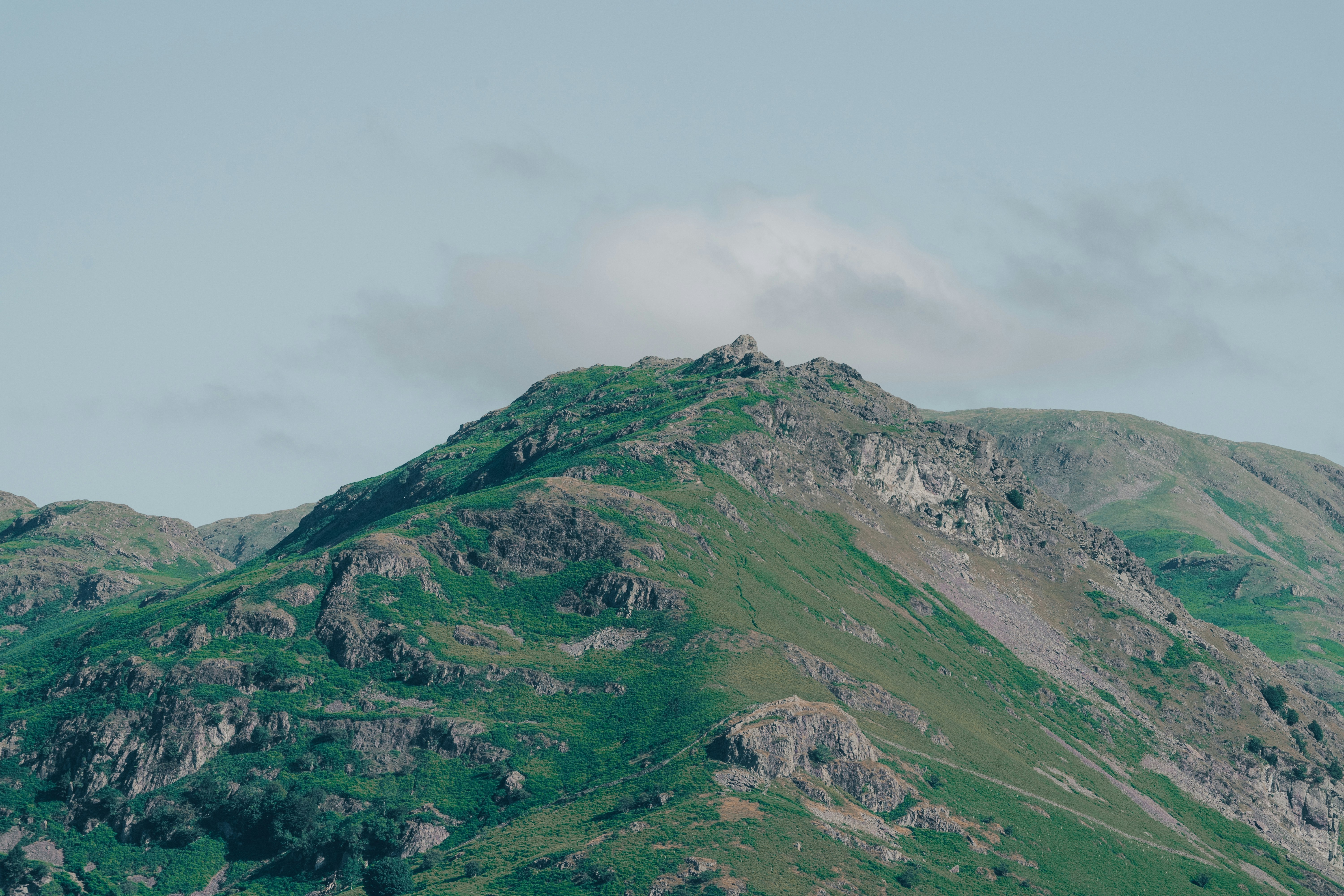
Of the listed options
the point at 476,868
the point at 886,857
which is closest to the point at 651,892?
the point at 476,868

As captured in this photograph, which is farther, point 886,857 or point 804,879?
point 886,857

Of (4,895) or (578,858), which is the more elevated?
(578,858)

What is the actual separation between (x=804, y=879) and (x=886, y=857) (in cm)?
2682

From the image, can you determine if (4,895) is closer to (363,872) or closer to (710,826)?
(363,872)

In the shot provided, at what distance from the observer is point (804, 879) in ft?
585

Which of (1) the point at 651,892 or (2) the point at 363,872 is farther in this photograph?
(2) the point at 363,872

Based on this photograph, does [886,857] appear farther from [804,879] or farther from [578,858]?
[578,858]

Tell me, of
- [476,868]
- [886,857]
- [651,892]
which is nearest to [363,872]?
[476,868]

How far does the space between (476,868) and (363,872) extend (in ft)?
67.8

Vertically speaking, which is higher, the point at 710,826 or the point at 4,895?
the point at 710,826

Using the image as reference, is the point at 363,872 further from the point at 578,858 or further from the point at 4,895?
the point at 4,895

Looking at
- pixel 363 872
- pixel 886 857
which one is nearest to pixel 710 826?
pixel 886 857

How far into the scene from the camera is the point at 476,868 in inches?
7451

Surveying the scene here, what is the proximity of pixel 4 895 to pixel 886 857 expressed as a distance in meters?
144
